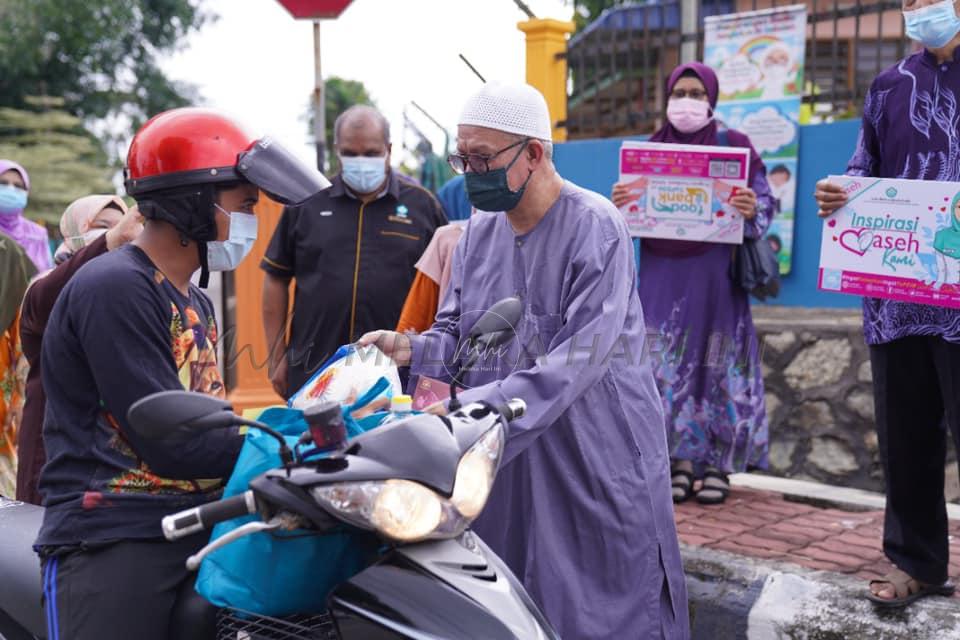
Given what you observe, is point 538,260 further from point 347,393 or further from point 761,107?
point 761,107

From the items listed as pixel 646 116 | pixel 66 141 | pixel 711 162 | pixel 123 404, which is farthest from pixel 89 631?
pixel 66 141

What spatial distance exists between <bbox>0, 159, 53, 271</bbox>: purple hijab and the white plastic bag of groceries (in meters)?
5.13

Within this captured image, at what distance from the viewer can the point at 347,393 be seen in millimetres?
2330

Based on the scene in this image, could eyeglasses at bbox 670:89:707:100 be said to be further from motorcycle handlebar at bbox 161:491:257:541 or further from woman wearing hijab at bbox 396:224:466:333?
motorcycle handlebar at bbox 161:491:257:541

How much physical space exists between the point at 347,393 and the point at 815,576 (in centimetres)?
242

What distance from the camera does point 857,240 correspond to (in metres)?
3.64

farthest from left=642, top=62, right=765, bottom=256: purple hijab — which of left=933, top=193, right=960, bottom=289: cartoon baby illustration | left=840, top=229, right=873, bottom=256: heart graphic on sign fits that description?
left=933, top=193, right=960, bottom=289: cartoon baby illustration

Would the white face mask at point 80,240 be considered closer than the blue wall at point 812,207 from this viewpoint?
Yes

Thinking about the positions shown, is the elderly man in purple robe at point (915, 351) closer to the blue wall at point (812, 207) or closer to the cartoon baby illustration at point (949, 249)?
the cartoon baby illustration at point (949, 249)

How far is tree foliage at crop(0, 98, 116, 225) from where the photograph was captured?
22.3 metres

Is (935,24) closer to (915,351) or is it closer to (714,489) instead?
(915,351)

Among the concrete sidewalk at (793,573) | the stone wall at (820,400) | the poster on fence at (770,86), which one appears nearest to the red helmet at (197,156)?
the concrete sidewalk at (793,573)

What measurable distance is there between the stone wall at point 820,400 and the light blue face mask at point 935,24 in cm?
319

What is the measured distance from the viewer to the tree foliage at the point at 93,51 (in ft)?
80.3
